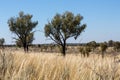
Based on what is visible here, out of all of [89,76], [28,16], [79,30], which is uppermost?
[28,16]

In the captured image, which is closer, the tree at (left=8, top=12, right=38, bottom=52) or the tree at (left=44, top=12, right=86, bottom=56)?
the tree at (left=44, top=12, right=86, bottom=56)

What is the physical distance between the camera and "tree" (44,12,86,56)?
57.0m

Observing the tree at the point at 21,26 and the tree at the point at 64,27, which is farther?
the tree at the point at 21,26

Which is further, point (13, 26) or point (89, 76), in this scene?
point (13, 26)

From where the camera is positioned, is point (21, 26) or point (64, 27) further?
point (21, 26)

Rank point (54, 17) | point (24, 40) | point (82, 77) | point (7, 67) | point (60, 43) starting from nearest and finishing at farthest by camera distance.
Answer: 1. point (82, 77)
2. point (7, 67)
3. point (60, 43)
4. point (54, 17)
5. point (24, 40)

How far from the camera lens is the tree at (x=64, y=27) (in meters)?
57.0

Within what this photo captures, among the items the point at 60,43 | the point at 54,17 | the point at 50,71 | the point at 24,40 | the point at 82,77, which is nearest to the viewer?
the point at 82,77

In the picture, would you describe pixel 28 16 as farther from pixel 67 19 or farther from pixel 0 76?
pixel 0 76

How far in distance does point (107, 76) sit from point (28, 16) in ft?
226

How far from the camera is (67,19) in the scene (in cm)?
5934

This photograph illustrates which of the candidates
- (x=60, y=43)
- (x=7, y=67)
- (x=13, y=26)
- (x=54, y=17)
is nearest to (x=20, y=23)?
(x=13, y=26)

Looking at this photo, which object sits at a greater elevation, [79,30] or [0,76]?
[79,30]

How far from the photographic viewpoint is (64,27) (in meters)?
57.9
